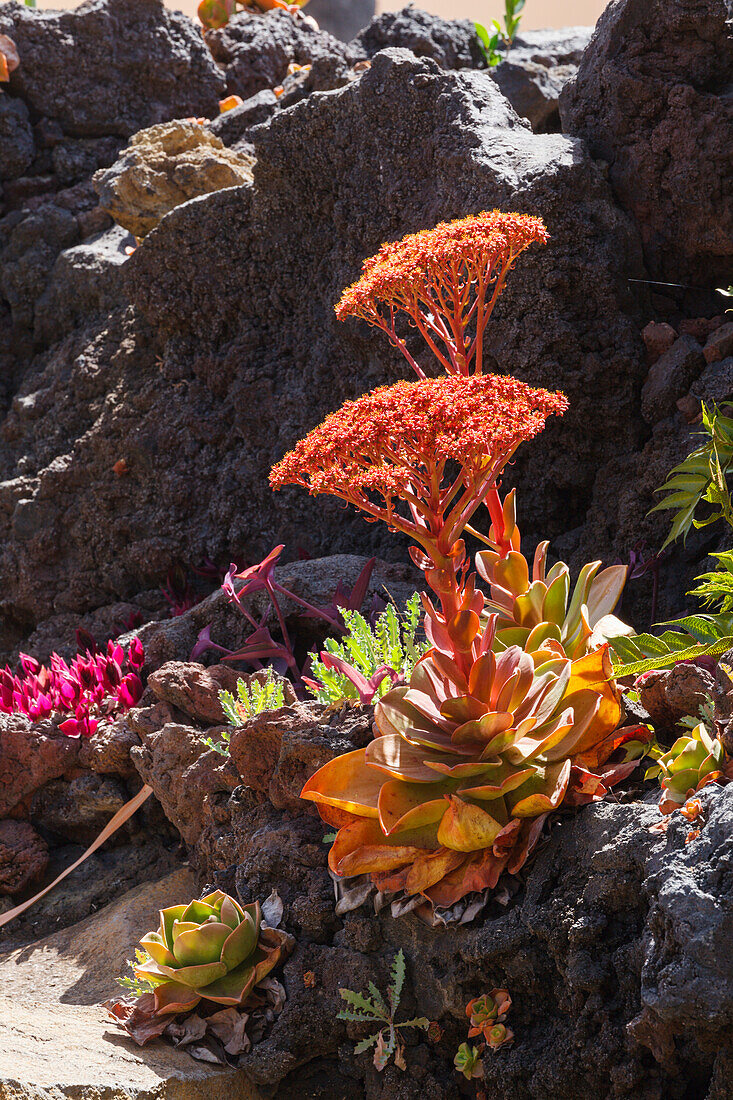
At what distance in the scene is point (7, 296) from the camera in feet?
23.1

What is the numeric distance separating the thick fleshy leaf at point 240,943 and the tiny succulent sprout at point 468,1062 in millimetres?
640

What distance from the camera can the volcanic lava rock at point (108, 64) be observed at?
7.89 m

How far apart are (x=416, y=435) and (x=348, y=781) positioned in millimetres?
1004

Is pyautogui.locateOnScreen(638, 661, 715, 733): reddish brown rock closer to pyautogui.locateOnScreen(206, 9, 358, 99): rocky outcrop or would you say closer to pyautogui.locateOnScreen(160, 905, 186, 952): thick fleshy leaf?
pyautogui.locateOnScreen(160, 905, 186, 952): thick fleshy leaf

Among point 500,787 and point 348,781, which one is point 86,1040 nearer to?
point 348,781

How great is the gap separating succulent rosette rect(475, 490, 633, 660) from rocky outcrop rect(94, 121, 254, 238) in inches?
168

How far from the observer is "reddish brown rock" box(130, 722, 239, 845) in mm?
3291

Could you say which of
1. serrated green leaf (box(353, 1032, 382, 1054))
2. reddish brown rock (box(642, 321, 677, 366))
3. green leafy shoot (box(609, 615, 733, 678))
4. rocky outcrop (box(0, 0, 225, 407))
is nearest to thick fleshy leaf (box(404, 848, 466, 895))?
serrated green leaf (box(353, 1032, 382, 1054))

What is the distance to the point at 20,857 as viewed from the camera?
398 cm

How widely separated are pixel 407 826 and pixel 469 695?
1.26ft

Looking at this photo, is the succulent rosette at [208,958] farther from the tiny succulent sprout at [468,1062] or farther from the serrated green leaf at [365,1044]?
the tiny succulent sprout at [468,1062]

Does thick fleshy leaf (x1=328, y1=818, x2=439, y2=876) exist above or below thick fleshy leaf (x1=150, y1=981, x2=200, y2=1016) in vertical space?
above

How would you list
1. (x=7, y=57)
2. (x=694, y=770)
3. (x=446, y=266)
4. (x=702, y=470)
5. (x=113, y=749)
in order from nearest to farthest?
(x=694, y=770), (x=446, y=266), (x=702, y=470), (x=113, y=749), (x=7, y=57)

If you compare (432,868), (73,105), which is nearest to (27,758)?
(432,868)
